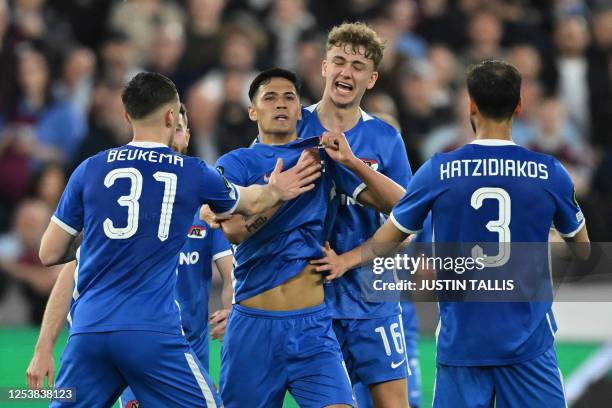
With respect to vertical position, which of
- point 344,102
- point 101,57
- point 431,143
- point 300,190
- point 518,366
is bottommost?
point 518,366

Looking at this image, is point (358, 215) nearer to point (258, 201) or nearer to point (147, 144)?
point (258, 201)

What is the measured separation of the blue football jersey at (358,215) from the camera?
264 inches

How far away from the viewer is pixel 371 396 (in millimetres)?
6840

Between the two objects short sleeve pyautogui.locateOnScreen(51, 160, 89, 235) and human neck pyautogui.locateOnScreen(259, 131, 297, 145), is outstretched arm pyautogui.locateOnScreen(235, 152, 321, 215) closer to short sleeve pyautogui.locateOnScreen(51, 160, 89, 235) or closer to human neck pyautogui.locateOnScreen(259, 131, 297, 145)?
human neck pyautogui.locateOnScreen(259, 131, 297, 145)

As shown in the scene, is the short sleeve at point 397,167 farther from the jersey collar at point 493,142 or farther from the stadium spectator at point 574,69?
the stadium spectator at point 574,69

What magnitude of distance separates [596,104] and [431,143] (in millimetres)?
2229

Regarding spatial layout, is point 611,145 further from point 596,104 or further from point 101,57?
point 101,57

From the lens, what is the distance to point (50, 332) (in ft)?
20.1

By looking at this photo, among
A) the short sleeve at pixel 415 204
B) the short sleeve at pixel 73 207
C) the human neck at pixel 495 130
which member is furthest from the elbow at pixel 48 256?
the human neck at pixel 495 130

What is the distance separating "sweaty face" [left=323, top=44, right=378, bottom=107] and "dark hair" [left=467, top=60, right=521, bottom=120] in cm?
116

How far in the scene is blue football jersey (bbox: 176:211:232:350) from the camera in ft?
22.9

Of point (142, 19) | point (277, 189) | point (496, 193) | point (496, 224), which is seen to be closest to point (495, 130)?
point (496, 193)

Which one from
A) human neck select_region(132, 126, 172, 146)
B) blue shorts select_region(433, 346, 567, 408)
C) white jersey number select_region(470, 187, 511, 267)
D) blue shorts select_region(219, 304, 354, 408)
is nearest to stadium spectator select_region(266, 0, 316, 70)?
blue shorts select_region(219, 304, 354, 408)

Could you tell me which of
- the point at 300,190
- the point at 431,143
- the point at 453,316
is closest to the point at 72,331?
the point at 300,190
